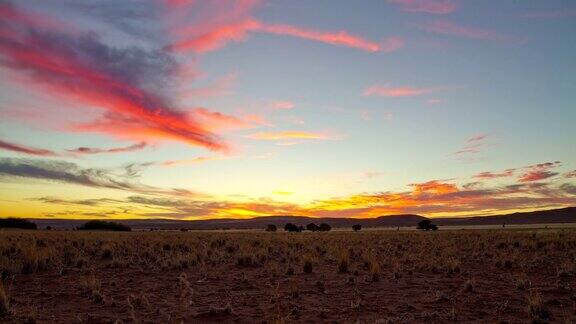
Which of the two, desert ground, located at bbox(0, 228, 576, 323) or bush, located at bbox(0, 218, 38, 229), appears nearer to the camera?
desert ground, located at bbox(0, 228, 576, 323)

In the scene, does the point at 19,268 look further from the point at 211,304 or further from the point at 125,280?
the point at 211,304

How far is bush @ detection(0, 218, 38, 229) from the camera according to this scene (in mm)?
99812

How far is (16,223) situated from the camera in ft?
331

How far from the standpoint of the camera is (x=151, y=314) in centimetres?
1164

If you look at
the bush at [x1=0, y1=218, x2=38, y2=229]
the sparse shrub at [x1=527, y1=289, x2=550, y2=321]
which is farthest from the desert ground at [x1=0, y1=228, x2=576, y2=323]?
the bush at [x1=0, y1=218, x2=38, y2=229]

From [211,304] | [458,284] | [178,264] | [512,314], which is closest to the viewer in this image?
[512,314]

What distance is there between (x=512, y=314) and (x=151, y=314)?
336 inches

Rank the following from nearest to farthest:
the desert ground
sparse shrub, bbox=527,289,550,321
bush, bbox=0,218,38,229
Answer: sparse shrub, bbox=527,289,550,321
the desert ground
bush, bbox=0,218,38,229

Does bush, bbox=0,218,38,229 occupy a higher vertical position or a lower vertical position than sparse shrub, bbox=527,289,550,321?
higher

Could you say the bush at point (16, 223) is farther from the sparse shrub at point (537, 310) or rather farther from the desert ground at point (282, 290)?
the sparse shrub at point (537, 310)

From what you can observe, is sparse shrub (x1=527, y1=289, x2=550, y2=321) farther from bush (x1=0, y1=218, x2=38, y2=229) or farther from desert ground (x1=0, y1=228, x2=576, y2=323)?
bush (x1=0, y1=218, x2=38, y2=229)

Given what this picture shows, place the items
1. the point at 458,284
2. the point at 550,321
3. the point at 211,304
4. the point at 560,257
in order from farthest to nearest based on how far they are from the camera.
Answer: the point at 560,257 < the point at 458,284 < the point at 211,304 < the point at 550,321

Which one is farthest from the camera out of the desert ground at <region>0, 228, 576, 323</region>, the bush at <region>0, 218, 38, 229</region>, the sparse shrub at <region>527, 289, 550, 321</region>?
the bush at <region>0, 218, 38, 229</region>

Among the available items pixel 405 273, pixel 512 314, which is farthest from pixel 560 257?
pixel 512 314
